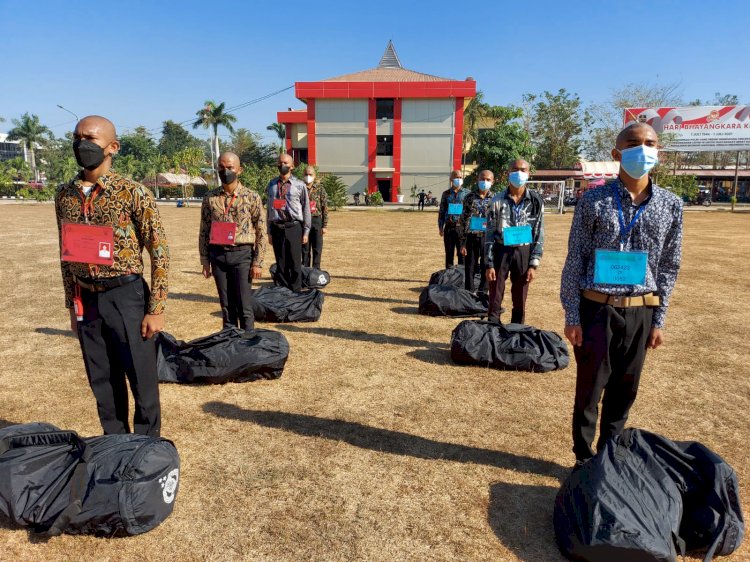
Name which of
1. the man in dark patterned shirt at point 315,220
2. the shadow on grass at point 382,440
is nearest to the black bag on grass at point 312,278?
the man in dark patterned shirt at point 315,220

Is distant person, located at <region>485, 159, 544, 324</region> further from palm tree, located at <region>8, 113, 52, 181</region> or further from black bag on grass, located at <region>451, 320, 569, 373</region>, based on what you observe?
palm tree, located at <region>8, 113, 52, 181</region>

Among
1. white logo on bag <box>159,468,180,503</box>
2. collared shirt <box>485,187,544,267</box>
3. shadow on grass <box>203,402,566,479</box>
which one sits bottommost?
shadow on grass <box>203,402,566,479</box>

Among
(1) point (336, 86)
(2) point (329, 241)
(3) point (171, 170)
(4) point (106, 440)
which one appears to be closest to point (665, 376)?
(4) point (106, 440)

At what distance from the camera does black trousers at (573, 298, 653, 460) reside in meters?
2.86

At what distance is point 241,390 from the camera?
4492 mm

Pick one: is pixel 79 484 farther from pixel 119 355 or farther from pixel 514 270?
pixel 514 270

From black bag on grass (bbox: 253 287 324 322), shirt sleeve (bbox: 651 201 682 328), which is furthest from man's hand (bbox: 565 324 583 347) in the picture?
black bag on grass (bbox: 253 287 324 322)

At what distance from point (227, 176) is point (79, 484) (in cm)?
326

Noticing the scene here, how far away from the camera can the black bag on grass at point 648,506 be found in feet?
7.45

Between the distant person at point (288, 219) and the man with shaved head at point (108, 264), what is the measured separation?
13.7ft

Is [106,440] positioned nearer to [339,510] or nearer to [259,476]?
[259,476]

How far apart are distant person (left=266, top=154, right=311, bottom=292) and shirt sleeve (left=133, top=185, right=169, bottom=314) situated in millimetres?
4129

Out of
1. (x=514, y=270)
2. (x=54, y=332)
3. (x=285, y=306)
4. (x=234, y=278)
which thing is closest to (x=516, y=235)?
(x=514, y=270)

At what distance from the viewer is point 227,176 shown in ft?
16.5
